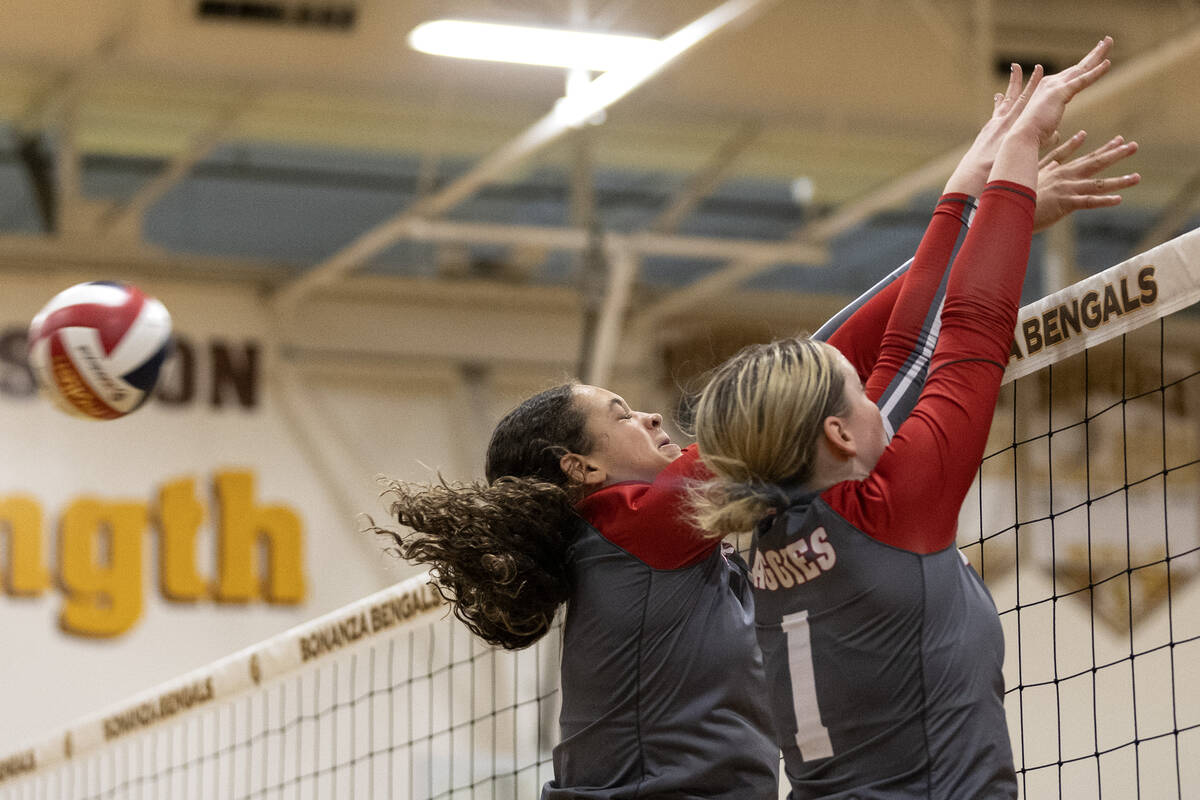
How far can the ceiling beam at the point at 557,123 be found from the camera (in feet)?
26.5

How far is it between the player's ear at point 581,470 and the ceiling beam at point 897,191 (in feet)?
21.4

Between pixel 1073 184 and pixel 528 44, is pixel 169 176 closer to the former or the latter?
pixel 528 44

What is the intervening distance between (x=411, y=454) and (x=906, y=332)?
11.2 meters

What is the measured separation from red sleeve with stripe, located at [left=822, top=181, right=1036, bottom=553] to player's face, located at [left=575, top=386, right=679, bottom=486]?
58 centimetres

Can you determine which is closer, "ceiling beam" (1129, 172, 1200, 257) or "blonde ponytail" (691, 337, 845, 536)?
"blonde ponytail" (691, 337, 845, 536)

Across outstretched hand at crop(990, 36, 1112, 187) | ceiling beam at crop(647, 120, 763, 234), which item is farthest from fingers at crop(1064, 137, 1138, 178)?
ceiling beam at crop(647, 120, 763, 234)

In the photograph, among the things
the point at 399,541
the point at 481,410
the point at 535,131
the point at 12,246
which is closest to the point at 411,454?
the point at 481,410

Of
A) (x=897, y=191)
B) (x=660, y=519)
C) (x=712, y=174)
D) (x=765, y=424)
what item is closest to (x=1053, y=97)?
(x=765, y=424)

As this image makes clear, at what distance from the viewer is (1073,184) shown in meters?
2.65

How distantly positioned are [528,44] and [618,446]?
5.60m

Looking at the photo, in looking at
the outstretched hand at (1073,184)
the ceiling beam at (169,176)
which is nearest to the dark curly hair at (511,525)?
the outstretched hand at (1073,184)

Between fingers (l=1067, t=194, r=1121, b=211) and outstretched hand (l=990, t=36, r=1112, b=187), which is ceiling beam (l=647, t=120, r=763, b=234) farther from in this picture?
outstretched hand (l=990, t=36, r=1112, b=187)

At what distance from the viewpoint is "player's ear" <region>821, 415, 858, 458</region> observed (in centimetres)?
216

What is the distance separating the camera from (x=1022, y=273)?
7.20 feet
